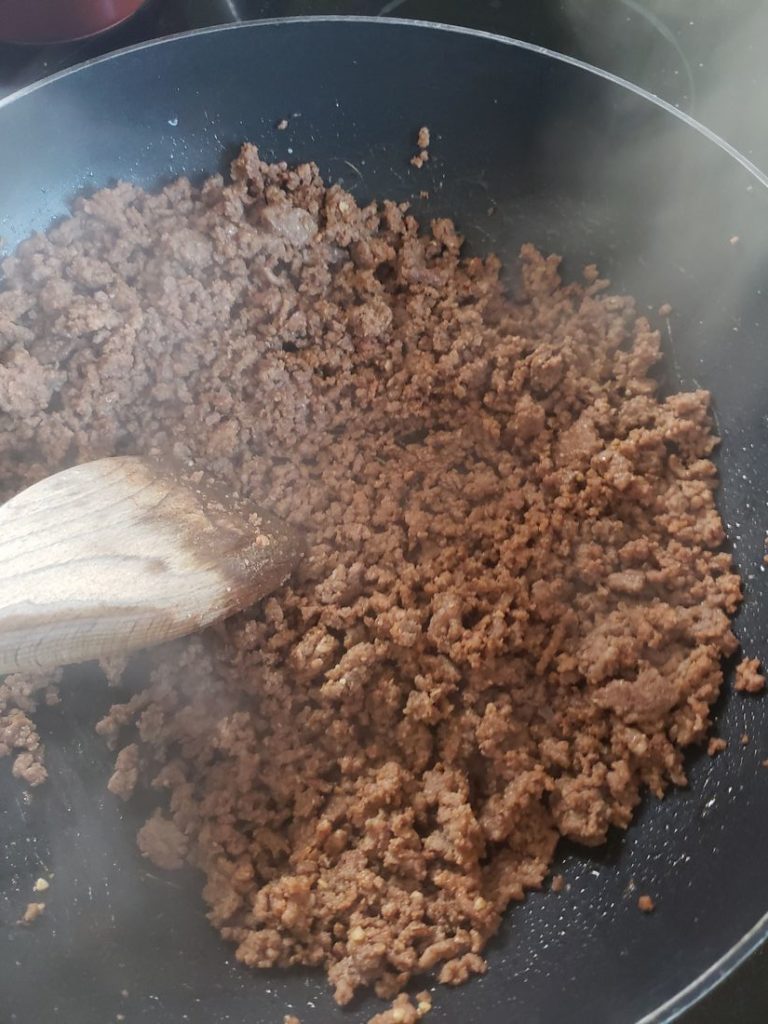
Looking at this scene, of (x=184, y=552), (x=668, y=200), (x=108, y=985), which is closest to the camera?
(x=108, y=985)

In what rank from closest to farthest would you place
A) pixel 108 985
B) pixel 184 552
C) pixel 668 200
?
pixel 108 985 < pixel 184 552 < pixel 668 200

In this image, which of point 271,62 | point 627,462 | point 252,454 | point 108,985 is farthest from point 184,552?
point 271,62

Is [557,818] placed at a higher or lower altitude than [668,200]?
lower

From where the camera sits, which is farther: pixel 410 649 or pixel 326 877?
pixel 410 649

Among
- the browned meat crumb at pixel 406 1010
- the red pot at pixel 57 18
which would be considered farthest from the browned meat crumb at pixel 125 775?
the red pot at pixel 57 18

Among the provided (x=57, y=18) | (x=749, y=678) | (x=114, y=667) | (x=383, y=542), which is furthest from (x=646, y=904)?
(x=57, y=18)

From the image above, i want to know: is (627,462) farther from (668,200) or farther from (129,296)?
(129,296)

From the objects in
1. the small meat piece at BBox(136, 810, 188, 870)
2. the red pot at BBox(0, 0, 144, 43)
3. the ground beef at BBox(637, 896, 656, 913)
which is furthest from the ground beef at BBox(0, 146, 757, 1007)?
the red pot at BBox(0, 0, 144, 43)

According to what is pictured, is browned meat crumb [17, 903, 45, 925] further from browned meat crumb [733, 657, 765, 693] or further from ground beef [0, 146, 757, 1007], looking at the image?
browned meat crumb [733, 657, 765, 693]
